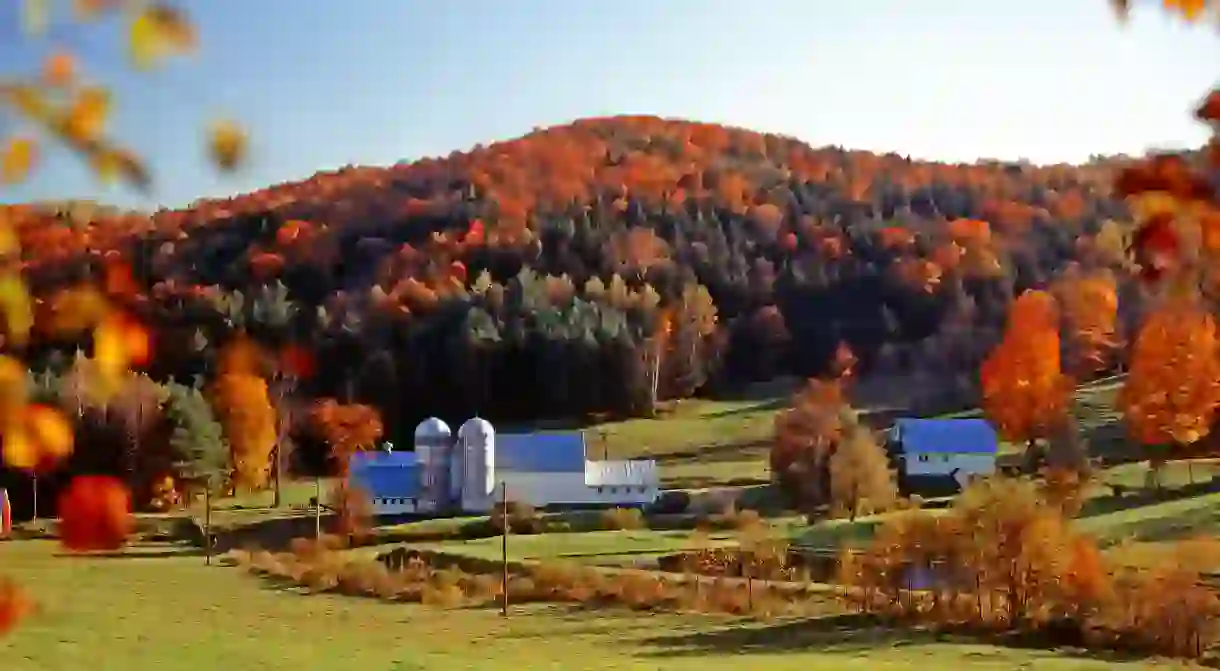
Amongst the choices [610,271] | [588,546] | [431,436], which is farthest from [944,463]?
[610,271]

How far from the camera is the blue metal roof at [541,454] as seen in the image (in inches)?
1972

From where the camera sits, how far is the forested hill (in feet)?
236

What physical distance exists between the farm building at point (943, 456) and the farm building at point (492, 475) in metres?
10.8

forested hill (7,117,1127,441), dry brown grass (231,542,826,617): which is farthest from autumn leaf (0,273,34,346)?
forested hill (7,117,1127,441)

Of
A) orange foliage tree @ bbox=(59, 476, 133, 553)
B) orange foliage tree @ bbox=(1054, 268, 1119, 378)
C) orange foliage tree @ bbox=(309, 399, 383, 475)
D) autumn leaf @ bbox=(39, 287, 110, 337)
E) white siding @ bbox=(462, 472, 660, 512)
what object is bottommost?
white siding @ bbox=(462, 472, 660, 512)

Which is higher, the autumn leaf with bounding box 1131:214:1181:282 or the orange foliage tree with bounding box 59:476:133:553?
the autumn leaf with bounding box 1131:214:1181:282

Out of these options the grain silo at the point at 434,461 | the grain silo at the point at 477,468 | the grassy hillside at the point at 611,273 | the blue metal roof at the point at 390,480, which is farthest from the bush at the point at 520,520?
the grassy hillside at the point at 611,273

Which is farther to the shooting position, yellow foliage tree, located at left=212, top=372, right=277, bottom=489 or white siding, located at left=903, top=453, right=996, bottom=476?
yellow foliage tree, located at left=212, top=372, right=277, bottom=489

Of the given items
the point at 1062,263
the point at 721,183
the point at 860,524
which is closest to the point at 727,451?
the point at 860,524

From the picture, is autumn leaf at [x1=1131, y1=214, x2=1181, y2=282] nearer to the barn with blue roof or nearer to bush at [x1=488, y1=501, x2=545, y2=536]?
bush at [x1=488, y1=501, x2=545, y2=536]

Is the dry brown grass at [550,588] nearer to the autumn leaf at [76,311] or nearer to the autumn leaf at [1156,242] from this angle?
the autumn leaf at [1156,242]

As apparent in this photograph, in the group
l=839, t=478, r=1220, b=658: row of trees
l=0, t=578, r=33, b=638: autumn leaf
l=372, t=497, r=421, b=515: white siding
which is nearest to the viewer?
l=0, t=578, r=33, b=638: autumn leaf

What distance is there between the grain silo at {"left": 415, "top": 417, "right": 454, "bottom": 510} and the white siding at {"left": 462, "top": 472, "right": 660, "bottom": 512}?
1442mm

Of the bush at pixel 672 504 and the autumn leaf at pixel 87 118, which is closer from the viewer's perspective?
the autumn leaf at pixel 87 118
